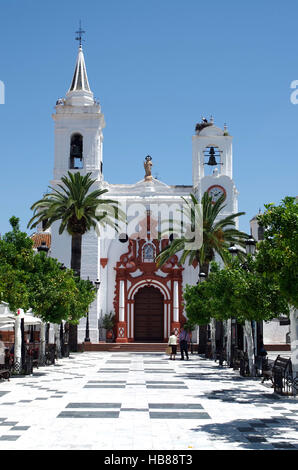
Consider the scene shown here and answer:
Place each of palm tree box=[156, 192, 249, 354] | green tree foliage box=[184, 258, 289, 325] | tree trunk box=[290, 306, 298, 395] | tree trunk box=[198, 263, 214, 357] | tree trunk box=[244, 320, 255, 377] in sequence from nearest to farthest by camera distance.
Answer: tree trunk box=[290, 306, 298, 395] < green tree foliage box=[184, 258, 289, 325] < tree trunk box=[244, 320, 255, 377] < palm tree box=[156, 192, 249, 354] < tree trunk box=[198, 263, 214, 357]

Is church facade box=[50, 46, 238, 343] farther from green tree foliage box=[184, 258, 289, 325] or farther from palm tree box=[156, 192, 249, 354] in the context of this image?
green tree foliage box=[184, 258, 289, 325]

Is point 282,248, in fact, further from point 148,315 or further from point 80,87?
point 80,87

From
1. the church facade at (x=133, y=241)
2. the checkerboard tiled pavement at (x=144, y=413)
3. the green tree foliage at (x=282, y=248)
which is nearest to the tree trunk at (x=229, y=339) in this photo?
the checkerboard tiled pavement at (x=144, y=413)

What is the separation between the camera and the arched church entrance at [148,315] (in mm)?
44156

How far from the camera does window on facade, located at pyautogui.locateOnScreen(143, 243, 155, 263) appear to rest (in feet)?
146

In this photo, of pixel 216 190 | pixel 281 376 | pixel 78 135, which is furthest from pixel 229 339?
pixel 78 135

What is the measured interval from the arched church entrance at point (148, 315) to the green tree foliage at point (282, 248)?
31342mm

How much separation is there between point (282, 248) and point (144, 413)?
447 centimetres

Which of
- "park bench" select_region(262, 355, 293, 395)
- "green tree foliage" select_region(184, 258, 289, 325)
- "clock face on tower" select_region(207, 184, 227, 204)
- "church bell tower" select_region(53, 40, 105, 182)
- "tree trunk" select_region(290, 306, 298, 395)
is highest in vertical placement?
"church bell tower" select_region(53, 40, 105, 182)

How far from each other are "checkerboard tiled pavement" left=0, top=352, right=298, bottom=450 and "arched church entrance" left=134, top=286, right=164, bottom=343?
22.7 metres

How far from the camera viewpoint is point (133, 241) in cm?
4450

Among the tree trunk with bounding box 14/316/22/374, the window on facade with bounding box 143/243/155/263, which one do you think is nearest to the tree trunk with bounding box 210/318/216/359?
the tree trunk with bounding box 14/316/22/374

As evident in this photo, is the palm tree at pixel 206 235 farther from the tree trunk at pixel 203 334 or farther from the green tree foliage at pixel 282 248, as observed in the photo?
the green tree foliage at pixel 282 248
